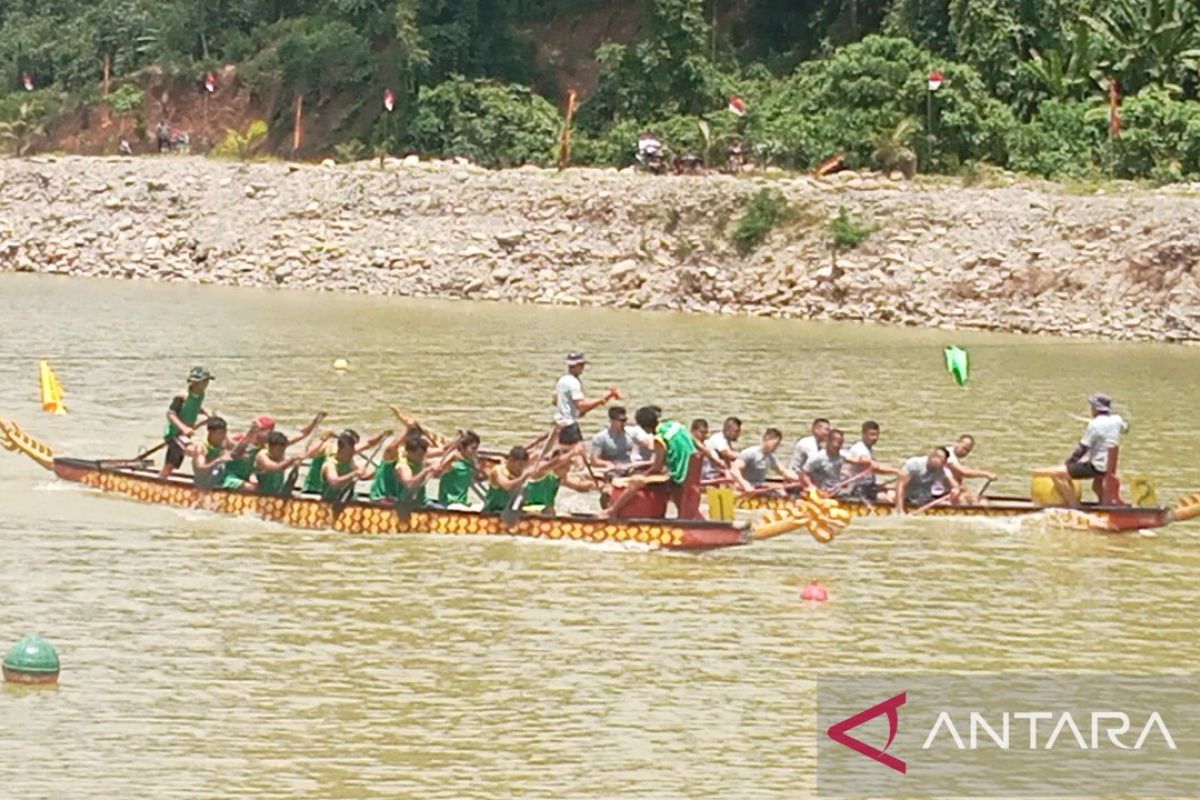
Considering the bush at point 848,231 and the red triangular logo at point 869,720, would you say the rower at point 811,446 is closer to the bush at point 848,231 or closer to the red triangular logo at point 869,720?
the red triangular logo at point 869,720

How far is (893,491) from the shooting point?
1102 inches

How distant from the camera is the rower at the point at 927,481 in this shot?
90.6 ft

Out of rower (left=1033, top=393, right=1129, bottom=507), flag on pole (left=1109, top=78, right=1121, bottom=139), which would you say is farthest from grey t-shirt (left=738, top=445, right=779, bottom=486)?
flag on pole (left=1109, top=78, right=1121, bottom=139)

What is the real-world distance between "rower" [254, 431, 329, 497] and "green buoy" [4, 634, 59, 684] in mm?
7329

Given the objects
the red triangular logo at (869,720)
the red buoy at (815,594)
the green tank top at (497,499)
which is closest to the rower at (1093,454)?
the red buoy at (815,594)

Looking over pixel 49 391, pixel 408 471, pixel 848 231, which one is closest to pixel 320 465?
pixel 408 471

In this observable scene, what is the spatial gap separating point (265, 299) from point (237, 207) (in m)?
6.95

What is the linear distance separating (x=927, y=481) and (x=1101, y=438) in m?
1.91

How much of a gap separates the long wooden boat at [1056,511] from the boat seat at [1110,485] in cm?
34

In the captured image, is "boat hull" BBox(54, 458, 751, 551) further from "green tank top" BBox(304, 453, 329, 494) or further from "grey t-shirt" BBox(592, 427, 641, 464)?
"grey t-shirt" BBox(592, 427, 641, 464)

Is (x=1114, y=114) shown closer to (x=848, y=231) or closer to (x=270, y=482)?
(x=848, y=231)

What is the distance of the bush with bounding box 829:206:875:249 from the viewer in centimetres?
5125

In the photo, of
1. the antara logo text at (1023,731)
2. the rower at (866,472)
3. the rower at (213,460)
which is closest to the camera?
the antara logo text at (1023,731)

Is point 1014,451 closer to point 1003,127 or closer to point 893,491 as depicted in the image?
point 893,491
